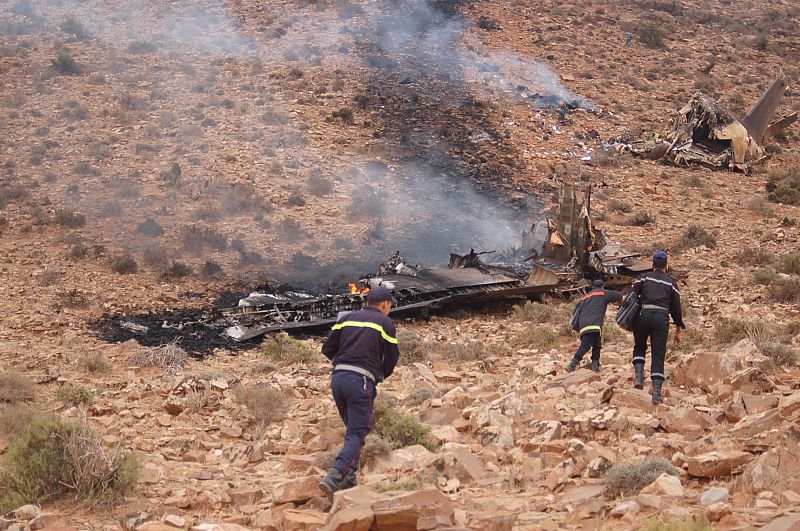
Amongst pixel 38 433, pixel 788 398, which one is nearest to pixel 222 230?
pixel 38 433

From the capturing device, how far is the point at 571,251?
15805mm

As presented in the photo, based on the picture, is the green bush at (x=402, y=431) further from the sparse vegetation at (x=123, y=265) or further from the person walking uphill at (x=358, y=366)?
the sparse vegetation at (x=123, y=265)

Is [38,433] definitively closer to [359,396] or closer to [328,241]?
[359,396]

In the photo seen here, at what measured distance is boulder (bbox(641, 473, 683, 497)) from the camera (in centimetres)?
510

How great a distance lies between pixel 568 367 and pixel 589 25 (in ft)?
110

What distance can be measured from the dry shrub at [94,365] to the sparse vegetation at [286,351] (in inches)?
93.7

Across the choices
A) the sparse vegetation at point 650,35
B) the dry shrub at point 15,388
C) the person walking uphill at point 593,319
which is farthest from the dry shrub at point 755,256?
the sparse vegetation at point 650,35

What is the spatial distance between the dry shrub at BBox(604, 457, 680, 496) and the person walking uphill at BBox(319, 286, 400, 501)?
1.75 metres

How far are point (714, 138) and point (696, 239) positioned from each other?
29.9 feet

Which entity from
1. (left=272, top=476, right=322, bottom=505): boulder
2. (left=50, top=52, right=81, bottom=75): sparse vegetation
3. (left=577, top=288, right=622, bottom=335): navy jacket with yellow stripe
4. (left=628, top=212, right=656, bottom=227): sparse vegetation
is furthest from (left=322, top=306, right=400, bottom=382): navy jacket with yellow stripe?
(left=50, top=52, right=81, bottom=75): sparse vegetation

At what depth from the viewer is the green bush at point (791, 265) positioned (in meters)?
15.7

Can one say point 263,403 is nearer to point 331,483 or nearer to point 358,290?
point 331,483

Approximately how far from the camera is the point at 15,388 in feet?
31.9

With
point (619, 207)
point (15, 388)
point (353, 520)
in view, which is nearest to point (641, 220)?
point (619, 207)
